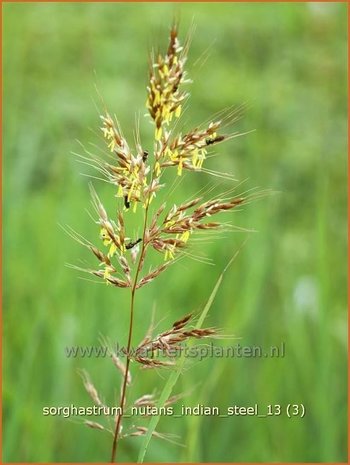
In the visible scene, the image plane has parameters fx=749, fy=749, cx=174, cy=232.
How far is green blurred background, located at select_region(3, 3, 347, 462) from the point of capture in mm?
1719

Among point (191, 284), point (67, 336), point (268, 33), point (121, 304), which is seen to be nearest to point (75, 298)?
point (121, 304)

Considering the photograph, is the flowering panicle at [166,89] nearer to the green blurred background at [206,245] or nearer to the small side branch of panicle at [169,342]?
the green blurred background at [206,245]

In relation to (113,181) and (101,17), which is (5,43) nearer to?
(101,17)

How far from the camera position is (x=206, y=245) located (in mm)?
2498

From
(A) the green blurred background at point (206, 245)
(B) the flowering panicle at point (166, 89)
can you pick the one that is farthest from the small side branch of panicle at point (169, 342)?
(B) the flowering panicle at point (166, 89)

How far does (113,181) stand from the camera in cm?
79

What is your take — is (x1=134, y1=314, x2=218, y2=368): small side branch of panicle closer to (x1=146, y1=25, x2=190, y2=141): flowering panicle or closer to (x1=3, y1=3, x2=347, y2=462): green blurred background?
(x1=3, y1=3, x2=347, y2=462): green blurred background

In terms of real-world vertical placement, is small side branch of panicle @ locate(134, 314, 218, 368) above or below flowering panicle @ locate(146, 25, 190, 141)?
below

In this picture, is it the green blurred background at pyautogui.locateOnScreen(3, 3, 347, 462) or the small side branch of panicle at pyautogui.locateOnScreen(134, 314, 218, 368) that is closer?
the small side branch of panicle at pyautogui.locateOnScreen(134, 314, 218, 368)

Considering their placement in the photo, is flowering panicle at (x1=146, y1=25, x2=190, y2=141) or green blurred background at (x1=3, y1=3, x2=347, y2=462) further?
green blurred background at (x1=3, y1=3, x2=347, y2=462)

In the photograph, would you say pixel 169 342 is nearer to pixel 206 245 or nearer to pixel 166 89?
pixel 166 89

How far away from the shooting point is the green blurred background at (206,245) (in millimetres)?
1719

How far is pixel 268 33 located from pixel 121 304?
2068 mm

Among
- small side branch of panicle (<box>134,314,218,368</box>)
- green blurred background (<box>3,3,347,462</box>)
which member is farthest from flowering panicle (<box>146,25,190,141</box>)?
small side branch of panicle (<box>134,314,218,368</box>)
